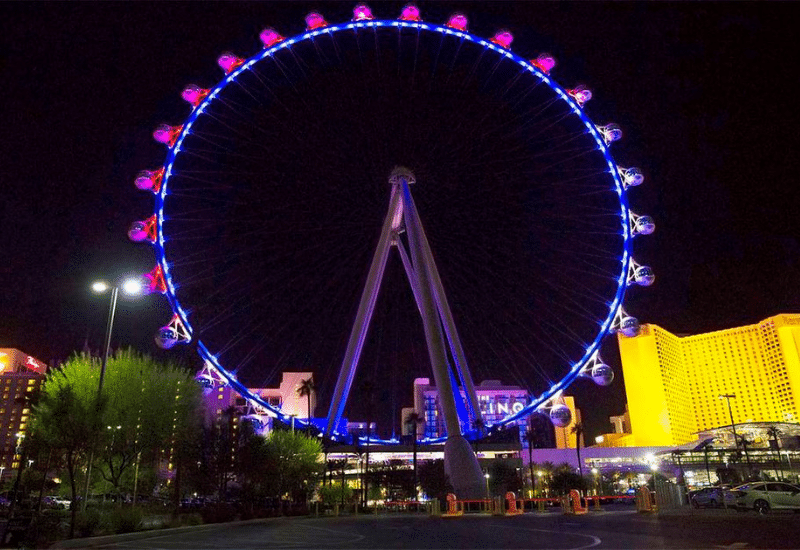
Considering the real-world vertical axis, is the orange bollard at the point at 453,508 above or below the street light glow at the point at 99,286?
→ below

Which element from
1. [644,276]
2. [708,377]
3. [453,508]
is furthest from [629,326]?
[708,377]

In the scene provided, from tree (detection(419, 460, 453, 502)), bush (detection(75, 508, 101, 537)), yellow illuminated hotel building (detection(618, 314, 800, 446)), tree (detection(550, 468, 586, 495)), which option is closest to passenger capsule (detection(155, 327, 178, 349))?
bush (detection(75, 508, 101, 537))

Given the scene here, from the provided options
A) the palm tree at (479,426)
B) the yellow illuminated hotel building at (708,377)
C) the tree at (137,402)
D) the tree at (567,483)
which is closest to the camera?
the tree at (137,402)

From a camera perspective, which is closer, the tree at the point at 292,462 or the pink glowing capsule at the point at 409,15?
the pink glowing capsule at the point at 409,15

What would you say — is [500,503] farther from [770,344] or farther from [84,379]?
[770,344]

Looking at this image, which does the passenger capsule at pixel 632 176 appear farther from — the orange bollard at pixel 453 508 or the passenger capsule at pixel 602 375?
the orange bollard at pixel 453 508

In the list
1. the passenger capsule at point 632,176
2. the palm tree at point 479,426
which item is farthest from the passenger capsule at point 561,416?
the passenger capsule at point 632,176


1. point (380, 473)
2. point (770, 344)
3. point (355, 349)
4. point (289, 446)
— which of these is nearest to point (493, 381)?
point (770, 344)
